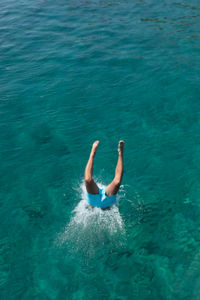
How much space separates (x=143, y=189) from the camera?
11781 millimetres

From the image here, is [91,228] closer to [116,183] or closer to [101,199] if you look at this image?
[101,199]

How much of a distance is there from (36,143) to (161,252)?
8061 mm

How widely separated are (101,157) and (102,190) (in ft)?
11.8

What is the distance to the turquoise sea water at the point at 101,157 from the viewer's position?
9156mm

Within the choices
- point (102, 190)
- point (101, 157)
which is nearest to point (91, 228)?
point (102, 190)

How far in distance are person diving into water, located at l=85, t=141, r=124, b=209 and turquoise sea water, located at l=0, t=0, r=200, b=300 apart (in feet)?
3.82

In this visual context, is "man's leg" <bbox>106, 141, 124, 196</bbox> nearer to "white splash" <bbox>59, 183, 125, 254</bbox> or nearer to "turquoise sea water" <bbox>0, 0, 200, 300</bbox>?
"white splash" <bbox>59, 183, 125, 254</bbox>

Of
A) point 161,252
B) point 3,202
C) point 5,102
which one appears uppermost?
point 5,102

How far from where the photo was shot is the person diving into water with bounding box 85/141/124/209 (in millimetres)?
9133

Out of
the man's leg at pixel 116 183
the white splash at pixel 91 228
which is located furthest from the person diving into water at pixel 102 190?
the white splash at pixel 91 228

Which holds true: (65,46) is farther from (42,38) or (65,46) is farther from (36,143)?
(36,143)

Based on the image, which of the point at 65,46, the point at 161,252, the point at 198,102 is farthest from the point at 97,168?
the point at 65,46

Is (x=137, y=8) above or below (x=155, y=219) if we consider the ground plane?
above

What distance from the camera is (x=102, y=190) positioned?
9891mm
